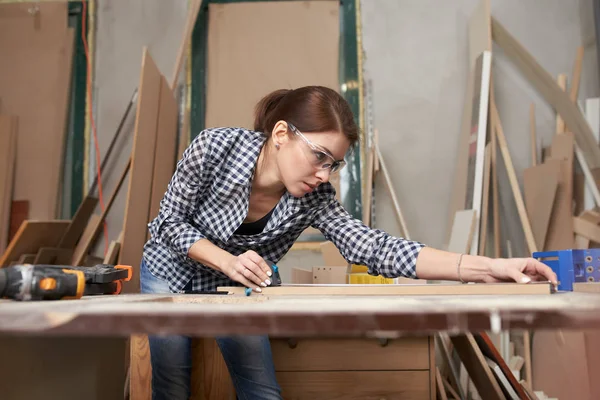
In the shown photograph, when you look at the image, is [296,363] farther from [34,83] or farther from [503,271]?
[34,83]

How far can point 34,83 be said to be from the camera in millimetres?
3152

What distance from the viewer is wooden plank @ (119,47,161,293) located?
2.31 metres

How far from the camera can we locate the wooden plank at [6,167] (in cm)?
294

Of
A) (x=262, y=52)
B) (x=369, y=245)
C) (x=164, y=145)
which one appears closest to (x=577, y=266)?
(x=369, y=245)

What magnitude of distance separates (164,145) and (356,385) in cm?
169

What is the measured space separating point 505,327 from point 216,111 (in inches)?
107

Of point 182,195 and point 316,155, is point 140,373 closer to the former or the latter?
point 182,195

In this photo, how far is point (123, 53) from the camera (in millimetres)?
3205

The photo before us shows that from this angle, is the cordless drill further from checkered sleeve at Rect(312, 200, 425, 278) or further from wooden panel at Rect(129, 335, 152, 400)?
checkered sleeve at Rect(312, 200, 425, 278)

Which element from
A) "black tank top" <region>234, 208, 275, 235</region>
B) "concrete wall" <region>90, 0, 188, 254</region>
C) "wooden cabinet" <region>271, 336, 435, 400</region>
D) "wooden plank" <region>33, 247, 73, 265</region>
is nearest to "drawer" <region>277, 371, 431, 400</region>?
"wooden cabinet" <region>271, 336, 435, 400</region>

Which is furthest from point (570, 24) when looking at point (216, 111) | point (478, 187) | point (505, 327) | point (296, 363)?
point (505, 327)

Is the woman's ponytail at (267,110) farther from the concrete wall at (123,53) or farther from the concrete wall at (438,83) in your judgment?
the concrete wall at (123,53)

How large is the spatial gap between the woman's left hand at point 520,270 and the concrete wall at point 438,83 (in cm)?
180

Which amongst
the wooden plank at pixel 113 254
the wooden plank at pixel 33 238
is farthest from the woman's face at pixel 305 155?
the wooden plank at pixel 33 238
